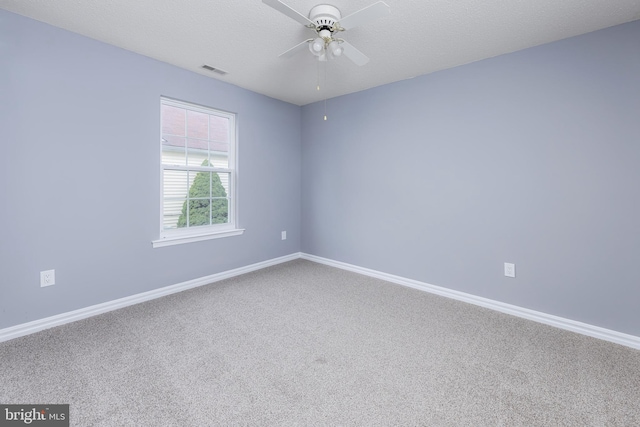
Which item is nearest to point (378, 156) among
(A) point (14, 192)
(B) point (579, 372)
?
(B) point (579, 372)

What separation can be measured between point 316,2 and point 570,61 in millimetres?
2133

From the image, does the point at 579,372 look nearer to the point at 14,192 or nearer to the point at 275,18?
the point at 275,18

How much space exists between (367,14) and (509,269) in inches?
98.3

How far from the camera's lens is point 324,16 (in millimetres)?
1942

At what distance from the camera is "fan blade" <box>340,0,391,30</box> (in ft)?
5.36

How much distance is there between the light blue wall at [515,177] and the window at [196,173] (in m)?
1.62

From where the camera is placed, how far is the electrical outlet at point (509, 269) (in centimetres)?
266

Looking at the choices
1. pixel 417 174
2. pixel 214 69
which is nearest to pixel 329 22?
pixel 214 69

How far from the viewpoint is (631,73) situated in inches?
82.7

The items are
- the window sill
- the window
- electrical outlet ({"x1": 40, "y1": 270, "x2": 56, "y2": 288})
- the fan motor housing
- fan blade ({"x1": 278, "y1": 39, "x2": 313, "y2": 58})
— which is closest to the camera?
the fan motor housing

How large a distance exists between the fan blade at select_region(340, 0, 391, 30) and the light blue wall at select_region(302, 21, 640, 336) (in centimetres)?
160

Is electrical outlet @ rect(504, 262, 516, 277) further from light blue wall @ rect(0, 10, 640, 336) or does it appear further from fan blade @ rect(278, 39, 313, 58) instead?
fan blade @ rect(278, 39, 313, 58)

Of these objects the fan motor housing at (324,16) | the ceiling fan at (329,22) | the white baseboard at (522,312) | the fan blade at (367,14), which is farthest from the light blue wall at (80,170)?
the white baseboard at (522,312)

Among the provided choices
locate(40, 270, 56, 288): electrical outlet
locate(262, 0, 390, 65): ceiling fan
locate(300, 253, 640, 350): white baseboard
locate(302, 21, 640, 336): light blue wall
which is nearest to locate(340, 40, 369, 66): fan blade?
locate(262, 0, 390, 65): ceiling fan
